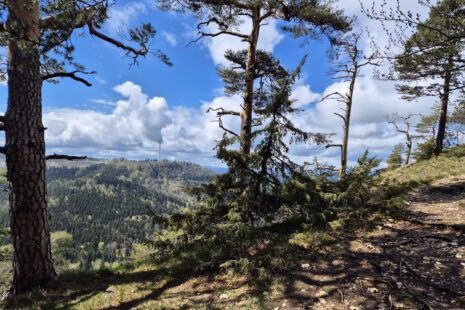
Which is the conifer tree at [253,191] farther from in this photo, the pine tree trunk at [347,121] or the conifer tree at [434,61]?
the pine tree trunk at [347,121]

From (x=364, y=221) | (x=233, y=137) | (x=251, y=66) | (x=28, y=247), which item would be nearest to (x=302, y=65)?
(x=233, y=137)

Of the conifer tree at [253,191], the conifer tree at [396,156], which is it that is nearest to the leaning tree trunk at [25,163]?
the conifer tree at [253,191]

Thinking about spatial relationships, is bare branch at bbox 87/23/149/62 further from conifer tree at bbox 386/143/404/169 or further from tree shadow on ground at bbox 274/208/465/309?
conifer tree at bbox 386/143/404/169

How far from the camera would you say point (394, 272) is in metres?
5.42

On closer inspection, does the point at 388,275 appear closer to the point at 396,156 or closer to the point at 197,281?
the point at 197,281

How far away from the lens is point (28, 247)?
676 cm

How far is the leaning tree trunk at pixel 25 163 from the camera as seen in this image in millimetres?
6648

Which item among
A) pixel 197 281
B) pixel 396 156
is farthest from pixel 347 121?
pixel 396 156

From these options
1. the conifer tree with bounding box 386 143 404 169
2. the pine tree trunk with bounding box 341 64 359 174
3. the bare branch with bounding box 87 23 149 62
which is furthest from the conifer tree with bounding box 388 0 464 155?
the conifer tree with bounding box 386 143 404 169

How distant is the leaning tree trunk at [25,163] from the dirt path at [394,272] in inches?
255

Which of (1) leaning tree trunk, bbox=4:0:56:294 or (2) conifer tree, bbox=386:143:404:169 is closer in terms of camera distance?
(1) leaning tree trunk, bbox=4:0:56:294

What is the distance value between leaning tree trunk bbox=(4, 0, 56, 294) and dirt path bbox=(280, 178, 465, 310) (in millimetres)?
6466

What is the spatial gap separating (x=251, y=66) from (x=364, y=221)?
722cm

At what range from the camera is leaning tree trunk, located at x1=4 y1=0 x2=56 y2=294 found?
665 centimetres
